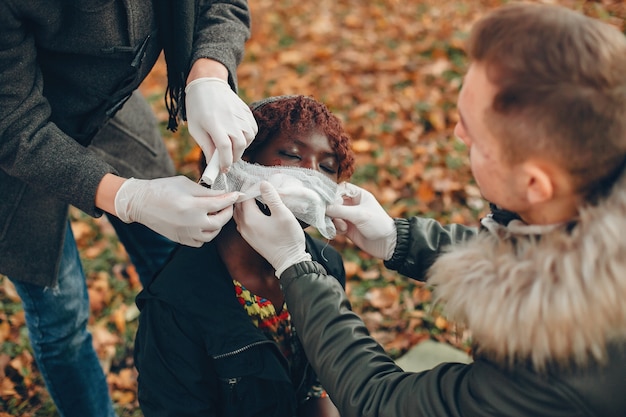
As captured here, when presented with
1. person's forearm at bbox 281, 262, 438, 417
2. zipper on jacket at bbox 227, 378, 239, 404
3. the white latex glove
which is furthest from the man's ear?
zipper on jacket at bbox 227, 378, 239, 404

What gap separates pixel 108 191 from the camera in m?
1.86

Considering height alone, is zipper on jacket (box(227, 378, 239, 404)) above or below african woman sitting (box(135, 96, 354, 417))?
below

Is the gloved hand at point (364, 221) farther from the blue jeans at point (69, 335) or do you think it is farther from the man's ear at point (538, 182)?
the blue jeans at point (69, 335)

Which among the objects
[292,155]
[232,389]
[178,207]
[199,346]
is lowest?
[232,389]

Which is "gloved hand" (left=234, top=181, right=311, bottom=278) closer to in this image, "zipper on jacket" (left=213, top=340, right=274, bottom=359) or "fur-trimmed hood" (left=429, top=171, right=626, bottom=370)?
"zipper on jacket" (left=213, top=340, right=274, bottom=359)

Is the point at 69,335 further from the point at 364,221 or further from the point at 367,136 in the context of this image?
the point at 367,136

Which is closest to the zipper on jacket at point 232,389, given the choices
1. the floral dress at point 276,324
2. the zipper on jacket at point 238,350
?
the zipper on jacket at point 238,350

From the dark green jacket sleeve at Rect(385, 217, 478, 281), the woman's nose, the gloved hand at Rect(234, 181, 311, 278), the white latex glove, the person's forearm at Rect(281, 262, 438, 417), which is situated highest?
the white latex glove

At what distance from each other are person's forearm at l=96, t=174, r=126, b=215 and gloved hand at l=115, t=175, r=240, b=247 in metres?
0.02

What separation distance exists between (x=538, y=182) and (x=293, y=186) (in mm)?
752

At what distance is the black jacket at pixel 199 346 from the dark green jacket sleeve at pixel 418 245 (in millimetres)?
535

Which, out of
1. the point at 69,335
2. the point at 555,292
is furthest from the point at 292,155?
the point at 69,335

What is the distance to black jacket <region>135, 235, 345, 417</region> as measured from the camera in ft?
6.21

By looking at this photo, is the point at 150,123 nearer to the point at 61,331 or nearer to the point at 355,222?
the point at 61,331
